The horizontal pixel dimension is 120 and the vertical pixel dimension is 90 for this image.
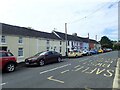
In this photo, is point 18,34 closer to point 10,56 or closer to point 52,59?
point 52,59

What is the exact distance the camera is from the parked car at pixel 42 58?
20.0 m

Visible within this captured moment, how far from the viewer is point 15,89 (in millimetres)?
8641

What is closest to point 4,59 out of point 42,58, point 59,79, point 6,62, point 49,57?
point 6,62

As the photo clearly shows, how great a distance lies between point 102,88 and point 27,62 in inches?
496

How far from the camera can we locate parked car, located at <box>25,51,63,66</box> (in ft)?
65.6

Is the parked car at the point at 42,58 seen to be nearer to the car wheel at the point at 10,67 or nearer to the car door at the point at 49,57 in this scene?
the car door at the point at 49,57

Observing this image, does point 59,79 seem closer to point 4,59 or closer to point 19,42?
point 4,59

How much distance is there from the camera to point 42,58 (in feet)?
68.4

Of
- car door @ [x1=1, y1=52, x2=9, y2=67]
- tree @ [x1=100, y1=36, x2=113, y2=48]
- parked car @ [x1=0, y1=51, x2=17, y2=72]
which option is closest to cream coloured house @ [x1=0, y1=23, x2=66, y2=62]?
parked car @ [x1=0, y1=51, x2=17, y2=72]

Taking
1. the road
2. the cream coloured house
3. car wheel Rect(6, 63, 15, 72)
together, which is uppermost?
the cream coloured house

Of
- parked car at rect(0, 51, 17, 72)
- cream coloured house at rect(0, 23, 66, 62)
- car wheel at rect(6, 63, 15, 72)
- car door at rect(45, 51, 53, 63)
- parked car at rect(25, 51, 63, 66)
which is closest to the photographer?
parked car at rect(0, 51, 17, 72)

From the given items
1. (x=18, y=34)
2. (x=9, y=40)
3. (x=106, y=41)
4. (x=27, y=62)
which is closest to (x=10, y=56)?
(x=27, y=62)

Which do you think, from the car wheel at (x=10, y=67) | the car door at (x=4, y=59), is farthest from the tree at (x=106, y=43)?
the car door at (x=4, y=59)

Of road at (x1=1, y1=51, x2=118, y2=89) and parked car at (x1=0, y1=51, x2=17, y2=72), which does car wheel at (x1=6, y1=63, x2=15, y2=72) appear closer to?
parked car at (x1=0, y1=51, x2=17, y2=72)
